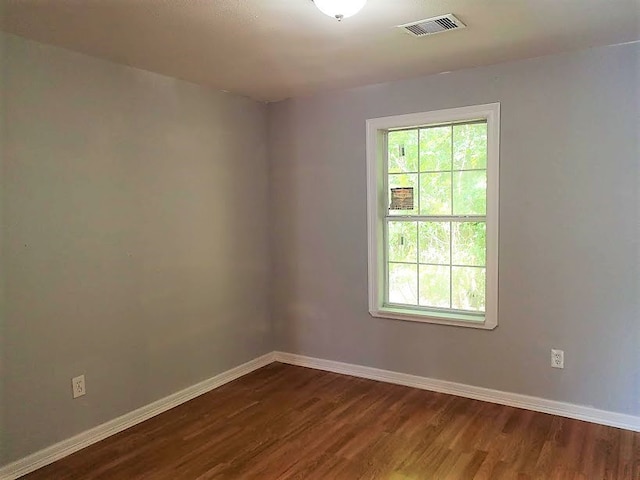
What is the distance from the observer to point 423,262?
3.89 meters

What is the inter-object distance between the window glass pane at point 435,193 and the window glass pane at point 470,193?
0.18ft

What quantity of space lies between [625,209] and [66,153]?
3346mm

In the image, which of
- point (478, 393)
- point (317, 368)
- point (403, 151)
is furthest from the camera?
point (317, 368)

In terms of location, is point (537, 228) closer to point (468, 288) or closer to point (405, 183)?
point (468, 288)

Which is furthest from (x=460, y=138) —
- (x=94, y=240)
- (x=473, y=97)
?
(x=94, y=240)

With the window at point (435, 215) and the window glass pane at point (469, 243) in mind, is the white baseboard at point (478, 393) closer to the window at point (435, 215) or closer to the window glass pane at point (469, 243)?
the window at point (435, 215)

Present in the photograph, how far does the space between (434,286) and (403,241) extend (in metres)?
0.43

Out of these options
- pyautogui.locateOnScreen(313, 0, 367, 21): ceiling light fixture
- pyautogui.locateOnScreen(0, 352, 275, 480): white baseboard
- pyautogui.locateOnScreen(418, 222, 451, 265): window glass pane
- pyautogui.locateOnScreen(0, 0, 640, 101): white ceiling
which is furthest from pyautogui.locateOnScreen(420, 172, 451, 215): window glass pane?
pyautogui.locateOnScreen(0, 352, 275, 480): white baseboard

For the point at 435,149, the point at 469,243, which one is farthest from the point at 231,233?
the point at 469,243

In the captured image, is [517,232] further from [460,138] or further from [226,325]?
[226,325]

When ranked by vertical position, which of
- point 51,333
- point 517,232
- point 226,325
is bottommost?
point 226,325

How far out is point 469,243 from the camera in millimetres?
3684

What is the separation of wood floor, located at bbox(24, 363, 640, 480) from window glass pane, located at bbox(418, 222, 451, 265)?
1010 millimetres

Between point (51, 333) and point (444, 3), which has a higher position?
point (444, 3)
